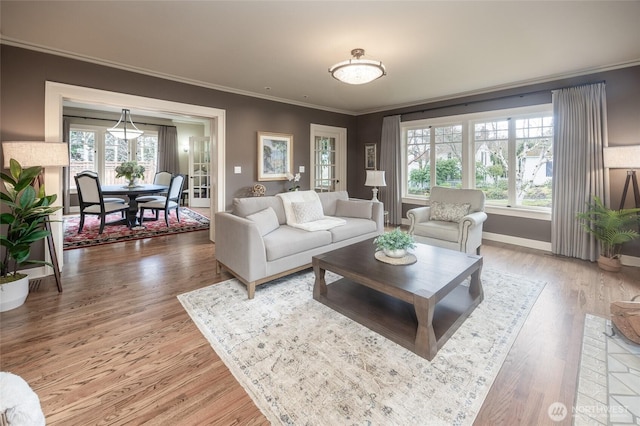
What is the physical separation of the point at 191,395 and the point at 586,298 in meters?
3.44

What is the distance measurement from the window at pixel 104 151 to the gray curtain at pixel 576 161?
9.59 metres

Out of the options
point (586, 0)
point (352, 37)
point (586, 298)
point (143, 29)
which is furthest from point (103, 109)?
point (586, 298)

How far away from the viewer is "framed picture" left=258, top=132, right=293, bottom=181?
518 centimetres

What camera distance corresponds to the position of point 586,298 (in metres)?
2.72

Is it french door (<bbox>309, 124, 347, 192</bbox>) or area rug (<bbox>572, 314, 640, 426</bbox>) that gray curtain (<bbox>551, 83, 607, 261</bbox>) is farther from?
french door (<bbox>309, 124, 347, 192</bbox>)

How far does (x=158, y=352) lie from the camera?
194 cm

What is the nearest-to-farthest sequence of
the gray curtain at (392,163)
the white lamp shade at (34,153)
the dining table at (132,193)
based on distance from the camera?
the white lamp shade at (34,153)
the dining table at (132,193)
the gray curtain at (392,163)

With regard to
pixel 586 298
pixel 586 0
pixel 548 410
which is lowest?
pixel 548 410

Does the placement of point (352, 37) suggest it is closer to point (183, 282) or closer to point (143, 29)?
point (143, 29)

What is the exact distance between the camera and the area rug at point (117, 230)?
15.2 feet

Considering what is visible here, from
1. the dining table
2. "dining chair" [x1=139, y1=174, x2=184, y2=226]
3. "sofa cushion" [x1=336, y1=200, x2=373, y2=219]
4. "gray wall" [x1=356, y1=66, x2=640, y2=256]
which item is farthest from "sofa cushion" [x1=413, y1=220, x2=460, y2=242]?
the dining table

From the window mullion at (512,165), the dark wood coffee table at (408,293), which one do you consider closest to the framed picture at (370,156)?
the window mullion at (512,165)

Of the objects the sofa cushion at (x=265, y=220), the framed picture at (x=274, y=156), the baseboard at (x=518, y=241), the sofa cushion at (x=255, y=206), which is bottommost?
the baseboard at (x=518, y=241)

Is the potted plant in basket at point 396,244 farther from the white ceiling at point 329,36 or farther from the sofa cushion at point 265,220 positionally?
the white ceiling at point 329,36
